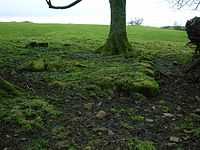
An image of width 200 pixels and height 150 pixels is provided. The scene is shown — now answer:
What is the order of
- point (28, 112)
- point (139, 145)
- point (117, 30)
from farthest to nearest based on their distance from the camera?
point (117, 30) → point (28, 112) → point (139, 145)

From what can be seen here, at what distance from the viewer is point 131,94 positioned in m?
9.55

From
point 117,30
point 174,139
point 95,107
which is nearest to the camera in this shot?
point 174,139

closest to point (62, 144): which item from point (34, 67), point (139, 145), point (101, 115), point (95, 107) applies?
point (139, 145)

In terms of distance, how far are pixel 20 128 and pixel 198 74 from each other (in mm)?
6442

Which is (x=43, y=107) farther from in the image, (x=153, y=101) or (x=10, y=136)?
(x=153, y=101)

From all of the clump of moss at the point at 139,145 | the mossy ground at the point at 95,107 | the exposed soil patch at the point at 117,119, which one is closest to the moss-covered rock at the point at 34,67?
the mossy ground at the point at 95,107

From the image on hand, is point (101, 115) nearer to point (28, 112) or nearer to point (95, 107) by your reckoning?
point (95, 107)

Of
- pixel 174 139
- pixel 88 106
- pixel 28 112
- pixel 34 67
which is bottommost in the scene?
pixel 174 139

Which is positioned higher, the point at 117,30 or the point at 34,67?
the point at 117,30

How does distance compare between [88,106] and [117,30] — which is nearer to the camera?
[88,106]

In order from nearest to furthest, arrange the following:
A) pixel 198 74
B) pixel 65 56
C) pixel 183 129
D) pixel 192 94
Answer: pixel 183 129 → pixel 192 94 → pixel 198 74 → pixel 65 56

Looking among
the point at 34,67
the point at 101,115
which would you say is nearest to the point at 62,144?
the point at 101,115

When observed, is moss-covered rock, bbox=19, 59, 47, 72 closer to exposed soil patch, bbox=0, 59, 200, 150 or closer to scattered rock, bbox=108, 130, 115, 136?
exposed soil patch, bbox=0, 59, 200, 150

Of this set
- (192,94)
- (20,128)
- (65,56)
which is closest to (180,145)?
(20,128)
